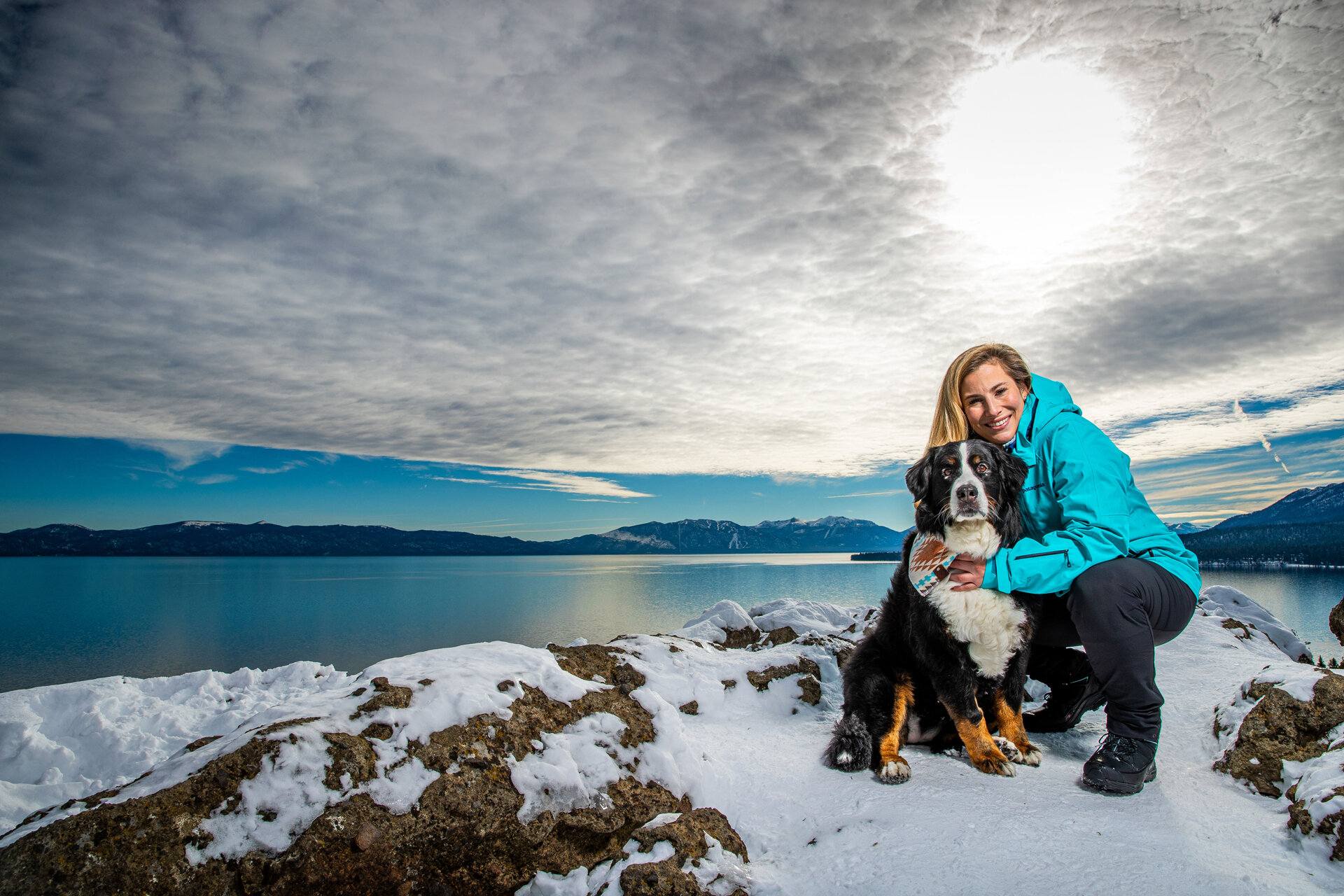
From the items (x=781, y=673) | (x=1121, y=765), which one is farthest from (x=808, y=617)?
(x=1121, y=765)

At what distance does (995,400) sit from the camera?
3.93 metres

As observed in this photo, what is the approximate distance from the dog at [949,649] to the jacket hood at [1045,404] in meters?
0.28

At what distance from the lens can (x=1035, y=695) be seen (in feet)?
17.6

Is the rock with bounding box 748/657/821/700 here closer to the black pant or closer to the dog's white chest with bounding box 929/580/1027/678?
the dog's white chest with bounding box 929/580/1027/678

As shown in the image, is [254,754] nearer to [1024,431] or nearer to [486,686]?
[486,686]

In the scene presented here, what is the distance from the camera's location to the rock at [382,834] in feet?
7.18

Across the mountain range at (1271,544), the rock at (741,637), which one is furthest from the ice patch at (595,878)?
the mountain range at (1271,544)

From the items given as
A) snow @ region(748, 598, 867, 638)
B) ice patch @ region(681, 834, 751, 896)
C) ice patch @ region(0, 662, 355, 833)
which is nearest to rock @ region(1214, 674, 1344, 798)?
ice patch @ region(681, 834, 751, 896)

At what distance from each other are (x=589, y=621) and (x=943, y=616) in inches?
1064

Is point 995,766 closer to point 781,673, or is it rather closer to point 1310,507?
point 781,673

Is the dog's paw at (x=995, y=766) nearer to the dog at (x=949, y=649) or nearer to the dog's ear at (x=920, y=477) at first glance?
the dog at (x=949, y=649)

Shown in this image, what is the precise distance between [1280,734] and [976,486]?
1979 mm

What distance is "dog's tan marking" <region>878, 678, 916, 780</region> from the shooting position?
135 inches

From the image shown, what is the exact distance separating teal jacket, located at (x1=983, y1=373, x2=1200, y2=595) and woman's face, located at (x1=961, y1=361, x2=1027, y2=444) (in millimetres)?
158
